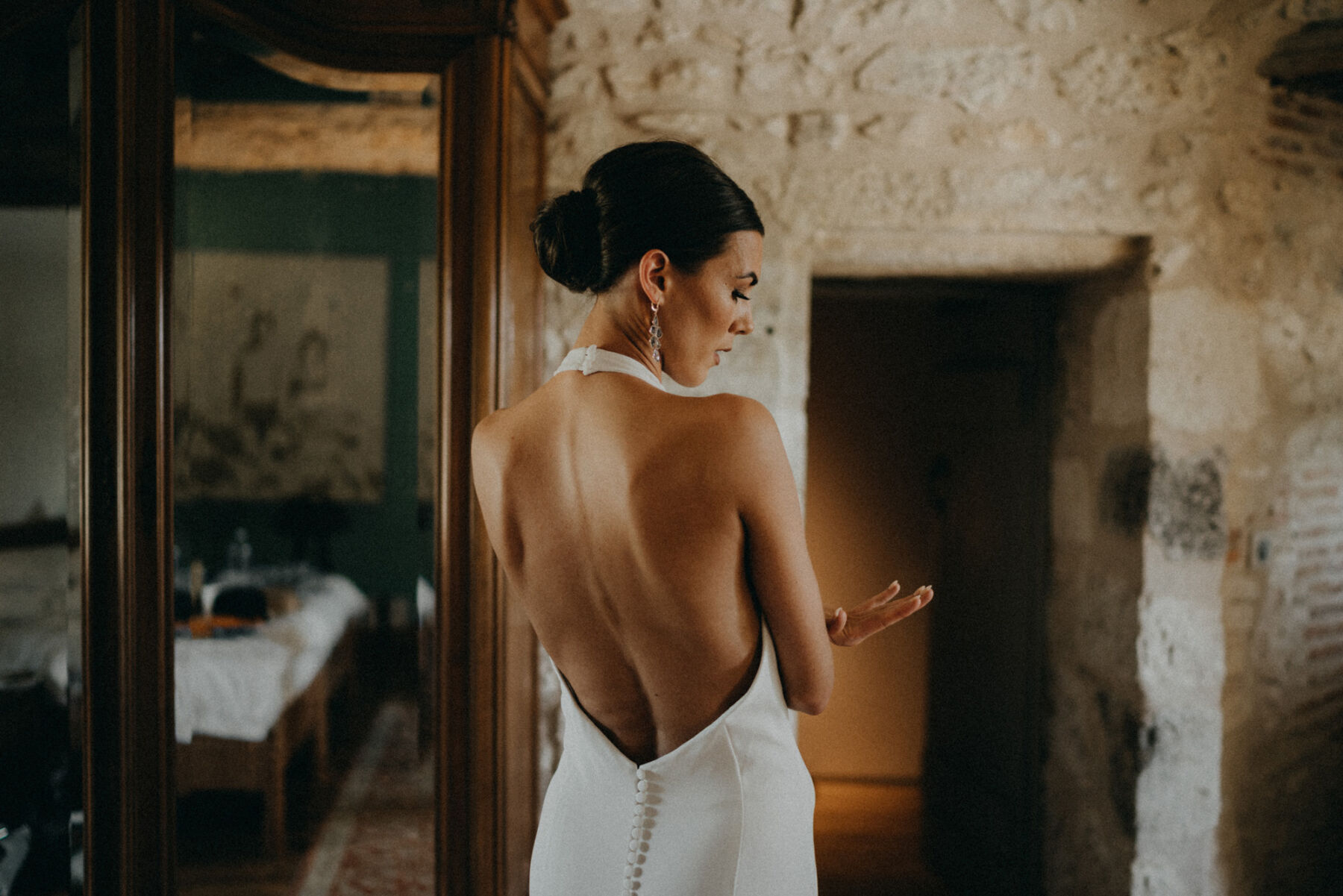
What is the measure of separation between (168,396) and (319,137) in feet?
2.66

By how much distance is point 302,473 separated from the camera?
229cm

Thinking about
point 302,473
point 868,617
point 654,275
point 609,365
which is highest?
point 654,275

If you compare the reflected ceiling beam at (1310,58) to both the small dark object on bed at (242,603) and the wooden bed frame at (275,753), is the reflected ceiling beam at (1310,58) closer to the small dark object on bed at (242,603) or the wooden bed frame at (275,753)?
the wooden bed frame at (275,753)

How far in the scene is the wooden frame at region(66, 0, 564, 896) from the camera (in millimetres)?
1599

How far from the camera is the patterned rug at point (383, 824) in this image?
1965 millimetres

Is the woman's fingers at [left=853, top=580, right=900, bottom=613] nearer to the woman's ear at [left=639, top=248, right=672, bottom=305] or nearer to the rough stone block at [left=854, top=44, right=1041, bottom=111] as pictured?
the woman's ear at [left=639, top=248, right=672, bottom=305]

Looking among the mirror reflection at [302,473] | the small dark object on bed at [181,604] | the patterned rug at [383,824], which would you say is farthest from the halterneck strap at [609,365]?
the patterned rug at [383,824]

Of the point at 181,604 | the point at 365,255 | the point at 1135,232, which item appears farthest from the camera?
the point at 1135,232

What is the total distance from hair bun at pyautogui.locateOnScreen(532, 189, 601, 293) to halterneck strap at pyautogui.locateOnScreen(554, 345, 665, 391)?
110 millimetres

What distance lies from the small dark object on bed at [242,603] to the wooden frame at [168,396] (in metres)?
0.21

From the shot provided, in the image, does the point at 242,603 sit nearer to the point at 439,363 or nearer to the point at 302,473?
the point at 302,473

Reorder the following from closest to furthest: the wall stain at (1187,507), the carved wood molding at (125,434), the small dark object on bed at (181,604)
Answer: the carved wood molding at (125,434) → the small dark object on bed at (181,604) → the wall stain at (1187,507)

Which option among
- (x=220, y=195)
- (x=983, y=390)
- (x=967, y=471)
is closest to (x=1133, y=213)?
(x=983, y=390)

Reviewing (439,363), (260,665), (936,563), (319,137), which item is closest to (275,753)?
(260,665)
